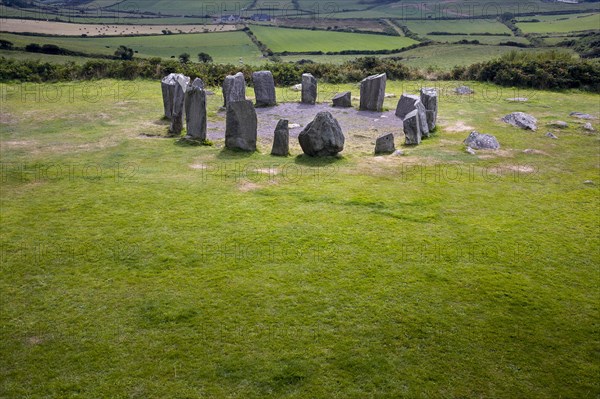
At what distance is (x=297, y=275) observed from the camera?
418 inches

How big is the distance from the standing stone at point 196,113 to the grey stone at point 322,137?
4.53 m

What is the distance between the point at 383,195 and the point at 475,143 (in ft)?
24.8

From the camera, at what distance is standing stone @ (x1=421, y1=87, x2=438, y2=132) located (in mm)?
22719

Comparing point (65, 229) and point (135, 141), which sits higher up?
point (135, 141)

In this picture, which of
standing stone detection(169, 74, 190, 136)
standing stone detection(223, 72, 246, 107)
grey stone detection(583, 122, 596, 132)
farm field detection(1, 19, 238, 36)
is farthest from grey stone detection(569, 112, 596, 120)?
farm field detection(1, 19, 238, 36)

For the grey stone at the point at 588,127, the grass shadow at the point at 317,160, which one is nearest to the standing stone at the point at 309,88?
the grass shadow at the point at 317,160

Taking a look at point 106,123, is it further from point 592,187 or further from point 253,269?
point 592,187

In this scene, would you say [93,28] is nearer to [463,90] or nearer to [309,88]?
[309,88]

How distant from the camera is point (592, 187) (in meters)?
16.0

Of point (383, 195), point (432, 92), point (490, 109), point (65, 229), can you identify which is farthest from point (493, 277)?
point (490, 109)

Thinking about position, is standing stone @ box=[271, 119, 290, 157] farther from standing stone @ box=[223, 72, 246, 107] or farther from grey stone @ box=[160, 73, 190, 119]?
standing stone @ box=[223, 72, 246, 107]

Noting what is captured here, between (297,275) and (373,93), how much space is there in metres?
17.9

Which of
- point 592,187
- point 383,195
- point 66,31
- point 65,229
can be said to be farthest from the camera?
point 66,31

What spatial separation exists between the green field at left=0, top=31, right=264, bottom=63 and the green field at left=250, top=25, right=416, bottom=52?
3387 millimetres
